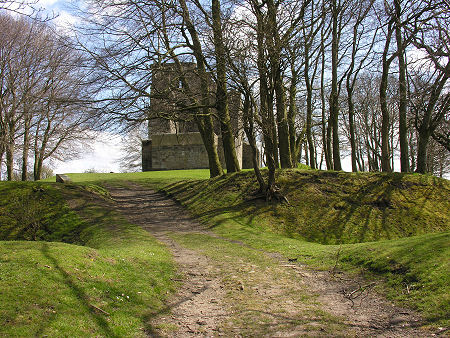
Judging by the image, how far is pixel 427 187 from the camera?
14.7 m

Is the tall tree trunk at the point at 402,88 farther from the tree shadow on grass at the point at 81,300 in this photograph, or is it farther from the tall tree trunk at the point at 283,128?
the tree shadow on grass at the point at 81,300

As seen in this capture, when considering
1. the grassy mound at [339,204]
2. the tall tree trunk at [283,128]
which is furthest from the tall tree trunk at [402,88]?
the tall tree trunk at [283,128]

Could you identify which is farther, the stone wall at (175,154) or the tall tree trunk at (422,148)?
the stone wall at (175,154)

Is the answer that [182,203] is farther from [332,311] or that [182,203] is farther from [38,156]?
[38,156]

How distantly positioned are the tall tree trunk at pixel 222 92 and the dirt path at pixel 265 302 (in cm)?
676

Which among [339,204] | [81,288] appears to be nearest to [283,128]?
[339,204]

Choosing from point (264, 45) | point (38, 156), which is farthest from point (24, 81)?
point (264, 45)

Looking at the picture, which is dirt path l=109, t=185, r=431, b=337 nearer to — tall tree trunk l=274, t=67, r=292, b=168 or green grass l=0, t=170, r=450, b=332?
green grass l=0, t=170, r=450, b=332

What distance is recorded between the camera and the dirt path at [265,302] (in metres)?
4.52

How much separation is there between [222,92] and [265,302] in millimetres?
10265

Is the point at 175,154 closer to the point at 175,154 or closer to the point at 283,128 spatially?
the point at 175,154

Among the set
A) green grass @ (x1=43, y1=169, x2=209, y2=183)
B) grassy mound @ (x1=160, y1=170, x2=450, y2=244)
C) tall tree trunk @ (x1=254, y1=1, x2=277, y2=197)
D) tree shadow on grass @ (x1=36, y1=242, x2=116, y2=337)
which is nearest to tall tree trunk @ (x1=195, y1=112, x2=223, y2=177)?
grassy mound @ (x1=160, y1=170, x2=450, y2=244)

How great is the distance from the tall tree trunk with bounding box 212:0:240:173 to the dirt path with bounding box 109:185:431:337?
6760 millimetres

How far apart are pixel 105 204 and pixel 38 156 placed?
542 inches
